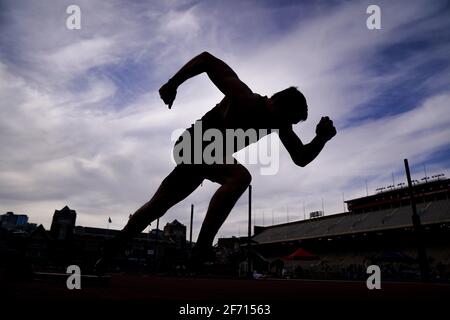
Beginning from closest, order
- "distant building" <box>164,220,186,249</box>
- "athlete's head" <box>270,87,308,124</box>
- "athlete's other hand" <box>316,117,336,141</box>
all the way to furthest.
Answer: "athlete's head" <box>270,87,308,124</box> < "athlete's other hand" <box>316,117,336,141</box> < "distant building" <box>164,220,186,249</box>

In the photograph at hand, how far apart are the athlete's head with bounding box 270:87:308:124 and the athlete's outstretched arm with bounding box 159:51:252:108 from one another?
0.74 ft

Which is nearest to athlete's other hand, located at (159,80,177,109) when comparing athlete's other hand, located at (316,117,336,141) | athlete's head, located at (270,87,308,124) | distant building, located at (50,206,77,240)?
athlete's head, located at (270,87,308,124)

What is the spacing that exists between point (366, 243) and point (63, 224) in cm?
4416

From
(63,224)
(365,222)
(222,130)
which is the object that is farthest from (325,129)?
(63,224)

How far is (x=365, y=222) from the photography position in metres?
35.3

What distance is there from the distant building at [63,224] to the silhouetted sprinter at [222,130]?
53.8 meters

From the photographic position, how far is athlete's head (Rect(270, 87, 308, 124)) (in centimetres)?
236

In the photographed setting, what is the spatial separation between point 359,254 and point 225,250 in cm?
3684

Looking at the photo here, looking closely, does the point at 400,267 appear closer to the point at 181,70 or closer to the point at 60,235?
the point at 181,70

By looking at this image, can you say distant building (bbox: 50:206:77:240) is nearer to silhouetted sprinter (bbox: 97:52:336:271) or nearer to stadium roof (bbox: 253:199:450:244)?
stadium roof (bbox: 253:199:450:244)

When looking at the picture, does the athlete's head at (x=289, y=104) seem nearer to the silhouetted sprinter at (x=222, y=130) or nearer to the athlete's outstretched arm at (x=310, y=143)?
the silhouetted sprinter at (x=222, y=130)

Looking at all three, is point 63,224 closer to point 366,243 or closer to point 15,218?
point 15,218

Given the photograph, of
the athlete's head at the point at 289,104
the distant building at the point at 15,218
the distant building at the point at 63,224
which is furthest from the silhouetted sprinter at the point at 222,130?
the distant building at the point at 15,218
